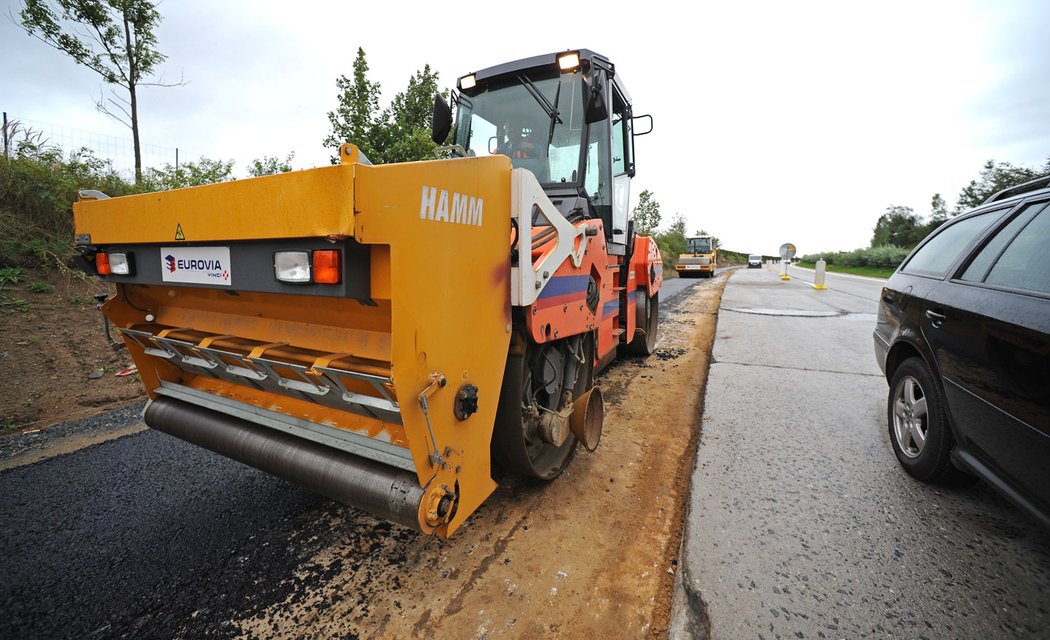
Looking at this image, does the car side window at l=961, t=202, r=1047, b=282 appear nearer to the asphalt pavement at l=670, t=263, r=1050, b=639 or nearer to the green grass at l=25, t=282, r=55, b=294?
the asphalt pavement at l=670, t=263, r=1050, b=639

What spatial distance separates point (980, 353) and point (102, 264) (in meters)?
4.42

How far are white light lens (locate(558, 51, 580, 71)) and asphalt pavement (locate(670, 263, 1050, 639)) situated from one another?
9.57 feet

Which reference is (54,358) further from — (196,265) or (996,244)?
(996,244)

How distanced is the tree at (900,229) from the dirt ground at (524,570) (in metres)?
78.0

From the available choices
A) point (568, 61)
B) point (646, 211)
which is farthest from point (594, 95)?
point (646, 211)

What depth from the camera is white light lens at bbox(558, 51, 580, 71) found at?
10.4ft

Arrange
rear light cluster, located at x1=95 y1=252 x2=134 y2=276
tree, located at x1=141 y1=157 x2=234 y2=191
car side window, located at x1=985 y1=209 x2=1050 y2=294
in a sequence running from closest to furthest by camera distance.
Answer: car side window, located at x1=985 y1=209 x2=1050 y2=294 < rear light cluster, located at x1=95 y1=252 x2=134 y2=276 < tree, located at x1=141 y1=157 x2=234 y2=191

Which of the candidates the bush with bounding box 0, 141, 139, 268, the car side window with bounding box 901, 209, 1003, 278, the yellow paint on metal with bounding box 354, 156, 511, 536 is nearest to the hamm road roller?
the yellow paint on metal with bounding box 354, 156, 511, 536

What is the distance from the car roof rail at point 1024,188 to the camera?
246 centimetres

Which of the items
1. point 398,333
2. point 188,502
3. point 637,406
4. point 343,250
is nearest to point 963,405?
point 637,406

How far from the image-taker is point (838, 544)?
213cm

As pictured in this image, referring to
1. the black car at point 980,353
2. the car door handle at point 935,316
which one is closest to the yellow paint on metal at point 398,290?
the black car at point 980,353

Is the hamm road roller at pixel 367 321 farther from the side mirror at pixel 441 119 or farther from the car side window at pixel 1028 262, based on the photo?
the car side window at pixel 1028 262

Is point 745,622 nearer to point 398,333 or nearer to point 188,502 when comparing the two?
point 398,333
